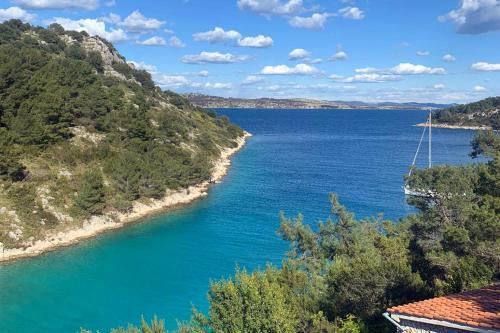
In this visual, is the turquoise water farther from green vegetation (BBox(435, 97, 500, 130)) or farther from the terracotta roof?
green vegetation (BBox(435, 97, 500, 130))

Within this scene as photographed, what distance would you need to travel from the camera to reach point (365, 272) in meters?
18.3

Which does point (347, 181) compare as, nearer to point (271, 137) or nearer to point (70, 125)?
point (70, 125)

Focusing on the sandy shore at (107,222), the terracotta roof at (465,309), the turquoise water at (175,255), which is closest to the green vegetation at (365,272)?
the terracotta roof at (465,309)

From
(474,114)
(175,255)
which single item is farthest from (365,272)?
(474,114)

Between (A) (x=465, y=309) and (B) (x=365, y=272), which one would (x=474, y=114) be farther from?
(A) (x=465, y=309)

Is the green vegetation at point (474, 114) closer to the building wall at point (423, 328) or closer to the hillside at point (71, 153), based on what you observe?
the hillside at point (71, 153)

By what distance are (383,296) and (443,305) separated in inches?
267

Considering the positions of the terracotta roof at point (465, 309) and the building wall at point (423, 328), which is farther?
the building wall at point (423, 328)

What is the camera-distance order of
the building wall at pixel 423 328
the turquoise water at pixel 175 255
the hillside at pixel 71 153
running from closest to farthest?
the building wall at pixel 423 328 → the turquoise water at pixel 175 255 → the hillside at pixel 71 153

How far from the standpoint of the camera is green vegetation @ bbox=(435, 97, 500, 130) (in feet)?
566

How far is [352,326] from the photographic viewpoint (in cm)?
1612

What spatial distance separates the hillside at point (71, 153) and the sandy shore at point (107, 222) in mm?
382

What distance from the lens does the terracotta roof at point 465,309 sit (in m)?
10.6

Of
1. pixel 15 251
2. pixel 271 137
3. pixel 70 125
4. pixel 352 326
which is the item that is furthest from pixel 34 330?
pixel 271 137
